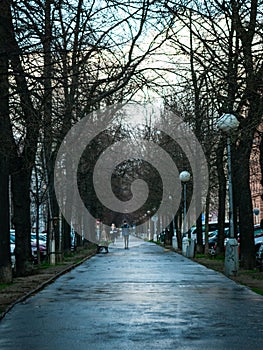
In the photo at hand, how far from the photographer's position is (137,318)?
13.7 metres

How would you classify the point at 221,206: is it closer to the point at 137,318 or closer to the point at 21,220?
the point at 21,220

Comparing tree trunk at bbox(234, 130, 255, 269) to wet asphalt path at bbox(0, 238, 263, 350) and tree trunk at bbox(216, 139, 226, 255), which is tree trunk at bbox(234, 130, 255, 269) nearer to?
wet asphalt path at bbox(0, 238, 263, 350)

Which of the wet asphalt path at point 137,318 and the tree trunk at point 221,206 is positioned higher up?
the tree trunk at point 221,206

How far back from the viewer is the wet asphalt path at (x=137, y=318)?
431 inches

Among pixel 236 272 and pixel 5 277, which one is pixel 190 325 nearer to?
pixel 5 277

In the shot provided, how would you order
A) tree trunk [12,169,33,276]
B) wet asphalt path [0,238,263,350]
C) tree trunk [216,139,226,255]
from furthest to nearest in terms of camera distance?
1. tree trunk [216,139,226,255]
2. tree trunk [12,169,33,276]
3. wet asphalt path [0,238,263,350]

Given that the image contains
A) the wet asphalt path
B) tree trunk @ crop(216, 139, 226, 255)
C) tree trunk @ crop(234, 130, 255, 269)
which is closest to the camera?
the wet asphalt path

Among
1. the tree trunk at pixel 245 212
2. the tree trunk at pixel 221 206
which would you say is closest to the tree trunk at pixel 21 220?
the tree trunk at pixel 245 212

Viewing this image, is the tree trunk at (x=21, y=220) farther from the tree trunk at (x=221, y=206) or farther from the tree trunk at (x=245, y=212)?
the tree trunk at (x=221, y=206)

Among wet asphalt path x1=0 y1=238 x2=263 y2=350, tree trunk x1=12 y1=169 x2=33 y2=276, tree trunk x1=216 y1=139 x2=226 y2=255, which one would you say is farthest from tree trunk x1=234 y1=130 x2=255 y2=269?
tree trunk x1=216 y1=139 x2=226 y2=255

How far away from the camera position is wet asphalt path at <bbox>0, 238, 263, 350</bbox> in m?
10.9

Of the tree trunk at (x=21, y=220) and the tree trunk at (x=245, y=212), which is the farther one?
the tree trunk at (x=245, y=212)

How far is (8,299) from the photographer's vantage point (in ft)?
57.9

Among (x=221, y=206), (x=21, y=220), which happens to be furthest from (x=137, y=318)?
(x=221, y=206)
